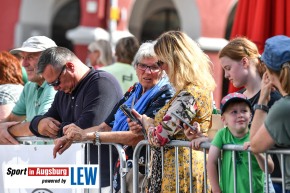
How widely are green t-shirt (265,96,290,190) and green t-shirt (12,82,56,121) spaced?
3.09 meters

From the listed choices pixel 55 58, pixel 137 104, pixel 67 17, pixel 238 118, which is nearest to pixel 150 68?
pixel 137 104

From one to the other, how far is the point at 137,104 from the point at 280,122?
1.78m

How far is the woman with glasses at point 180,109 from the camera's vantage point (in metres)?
5.44

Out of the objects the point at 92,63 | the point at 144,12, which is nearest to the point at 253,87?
the point at 92,63

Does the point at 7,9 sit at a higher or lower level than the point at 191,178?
higher

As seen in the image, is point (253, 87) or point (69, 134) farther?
point (69, 134)

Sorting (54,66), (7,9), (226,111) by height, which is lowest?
(226,111)

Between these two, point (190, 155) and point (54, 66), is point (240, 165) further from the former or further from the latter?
point (54, 66)

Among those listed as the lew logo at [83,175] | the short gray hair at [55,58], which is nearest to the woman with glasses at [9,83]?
the short gray hair at [55,58]

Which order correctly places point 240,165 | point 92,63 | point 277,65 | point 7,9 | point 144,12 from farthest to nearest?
point 144,12 < point 7,9 < point 92,63 < point 240,165 < point 277,65

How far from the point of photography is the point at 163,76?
6.14m

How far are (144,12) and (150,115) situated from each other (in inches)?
695

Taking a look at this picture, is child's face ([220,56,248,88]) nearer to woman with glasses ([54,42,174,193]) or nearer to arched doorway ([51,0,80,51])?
woman with glasses ([54,42,174,193])

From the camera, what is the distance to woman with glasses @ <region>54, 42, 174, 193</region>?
235 inches
